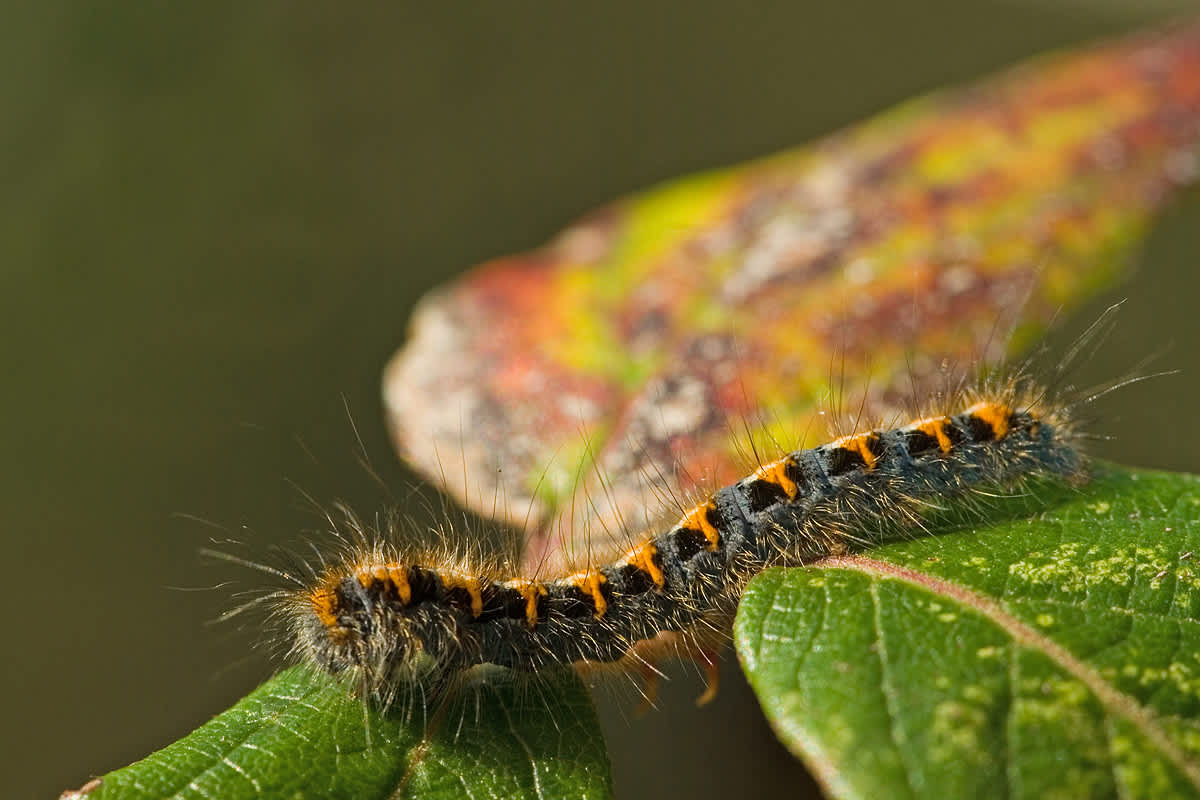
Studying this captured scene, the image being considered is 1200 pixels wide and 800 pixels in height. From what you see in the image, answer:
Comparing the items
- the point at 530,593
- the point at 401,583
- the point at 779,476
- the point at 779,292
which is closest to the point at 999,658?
the point at 779,476

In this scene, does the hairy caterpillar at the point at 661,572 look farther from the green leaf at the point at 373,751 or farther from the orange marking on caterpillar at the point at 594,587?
the green leaf at the point at 373,751

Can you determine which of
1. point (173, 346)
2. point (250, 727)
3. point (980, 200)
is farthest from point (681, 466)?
point (173, 346)

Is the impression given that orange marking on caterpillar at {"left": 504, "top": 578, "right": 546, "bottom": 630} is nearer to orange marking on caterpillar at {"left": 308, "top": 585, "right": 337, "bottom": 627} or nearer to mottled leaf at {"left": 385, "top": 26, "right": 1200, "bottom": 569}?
mottled leaf at {"left": 385, "top": 26, "right": 1200, "bottom": 569}

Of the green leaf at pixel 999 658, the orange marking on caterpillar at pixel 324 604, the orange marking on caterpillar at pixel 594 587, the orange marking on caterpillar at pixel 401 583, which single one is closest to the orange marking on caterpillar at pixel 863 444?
the green leaf at pixel 999 658

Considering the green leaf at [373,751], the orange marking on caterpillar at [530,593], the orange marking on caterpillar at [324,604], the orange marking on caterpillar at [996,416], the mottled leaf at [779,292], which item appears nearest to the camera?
the green leaf at [373,751]

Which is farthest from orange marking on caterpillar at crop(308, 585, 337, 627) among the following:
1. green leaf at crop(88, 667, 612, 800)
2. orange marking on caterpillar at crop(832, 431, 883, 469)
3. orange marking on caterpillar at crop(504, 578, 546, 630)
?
orange marking on caterpillar at crop(832, 431, 883, 469)

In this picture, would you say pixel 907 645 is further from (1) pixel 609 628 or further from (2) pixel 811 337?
(2) pixel 811 337
